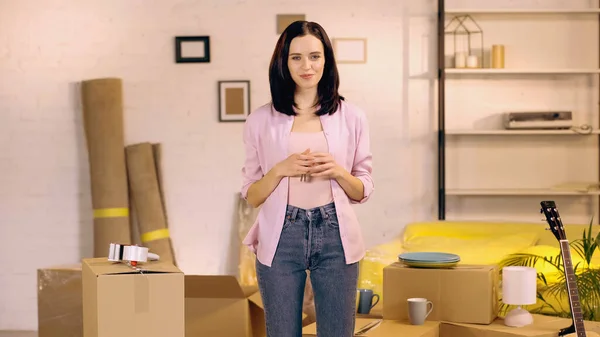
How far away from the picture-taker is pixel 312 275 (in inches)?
85.0

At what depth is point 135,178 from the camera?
207 inches

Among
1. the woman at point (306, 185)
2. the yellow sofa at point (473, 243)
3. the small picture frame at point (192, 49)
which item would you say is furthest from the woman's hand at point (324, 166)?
the small picture frame at point (192, 49)

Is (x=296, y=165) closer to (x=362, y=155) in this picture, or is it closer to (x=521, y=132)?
(x=362, y=155)

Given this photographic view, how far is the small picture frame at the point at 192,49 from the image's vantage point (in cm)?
528

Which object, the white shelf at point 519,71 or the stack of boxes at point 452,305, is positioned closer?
the stack of boxes at point 452,305

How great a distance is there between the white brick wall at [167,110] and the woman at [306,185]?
304cm

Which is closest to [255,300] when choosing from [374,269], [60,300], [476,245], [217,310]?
[217,310]

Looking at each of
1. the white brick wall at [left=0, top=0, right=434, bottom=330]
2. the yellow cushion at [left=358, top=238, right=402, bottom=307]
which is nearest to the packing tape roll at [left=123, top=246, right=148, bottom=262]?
the yellow cushion at [left=358, top=238, right=402, bottom=307]

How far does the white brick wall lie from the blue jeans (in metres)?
3.18

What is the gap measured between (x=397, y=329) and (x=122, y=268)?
1229 millimetres

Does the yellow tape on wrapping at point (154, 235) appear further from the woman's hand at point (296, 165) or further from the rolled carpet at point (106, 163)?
the woman's hand at point (296, 165)

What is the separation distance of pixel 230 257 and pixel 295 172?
3.32 meters

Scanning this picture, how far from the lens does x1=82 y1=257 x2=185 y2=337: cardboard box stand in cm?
231

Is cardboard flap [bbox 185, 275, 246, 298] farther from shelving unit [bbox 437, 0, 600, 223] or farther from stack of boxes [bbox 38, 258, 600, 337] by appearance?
shelving unit [bbox 437, 0, 600, 223]
